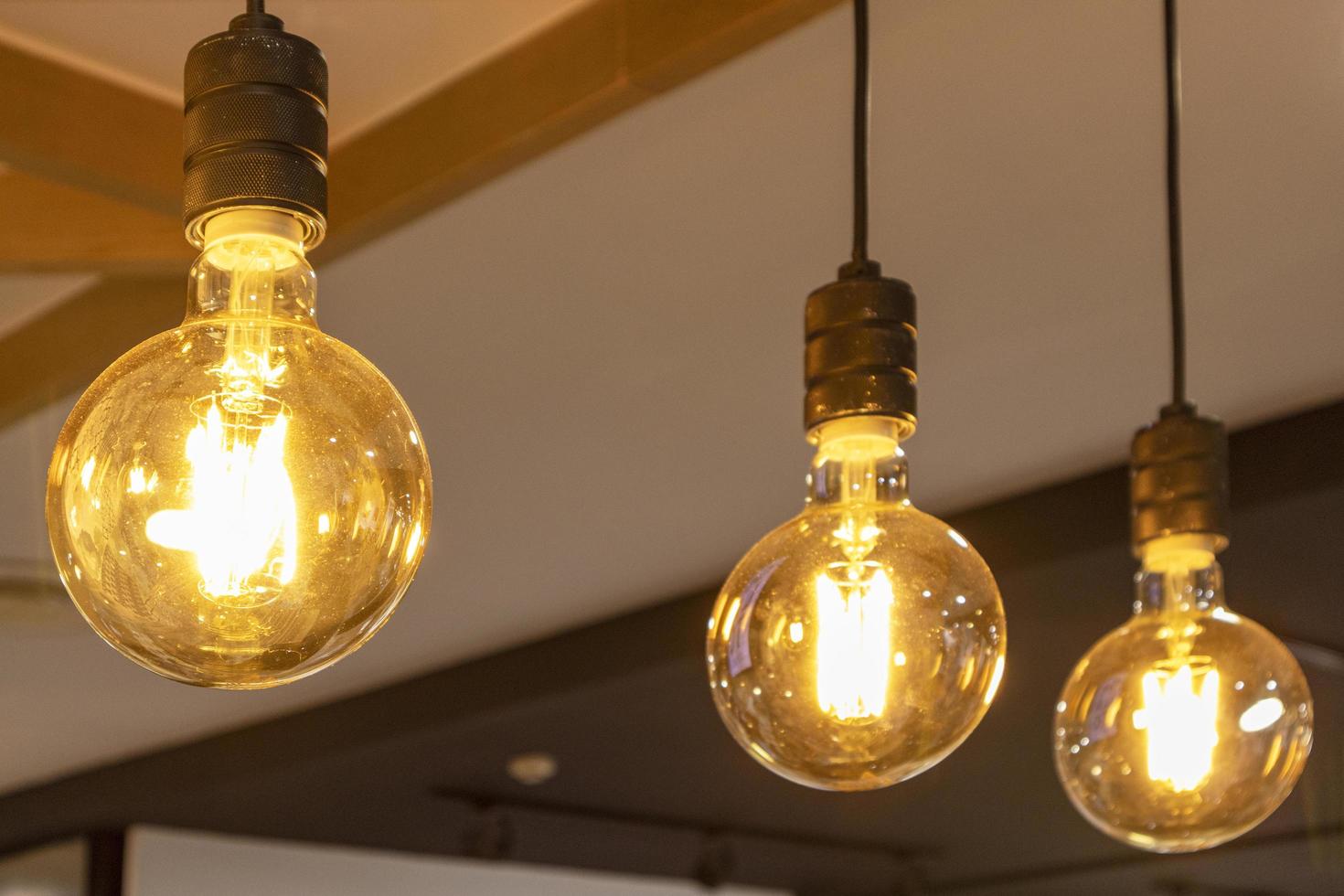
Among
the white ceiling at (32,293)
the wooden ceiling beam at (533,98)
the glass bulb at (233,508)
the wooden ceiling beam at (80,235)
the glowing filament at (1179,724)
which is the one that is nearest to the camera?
the glass bulb at (233,508)

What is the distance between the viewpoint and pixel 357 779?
4.21 metres

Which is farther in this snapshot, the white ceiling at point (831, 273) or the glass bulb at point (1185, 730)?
the white ceiling at point (831, 273)

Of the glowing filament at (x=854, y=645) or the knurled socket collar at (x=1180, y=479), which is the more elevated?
the knurled socket collar at (x=1180, y=479)

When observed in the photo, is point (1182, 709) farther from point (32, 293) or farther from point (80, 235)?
point (32, 293)

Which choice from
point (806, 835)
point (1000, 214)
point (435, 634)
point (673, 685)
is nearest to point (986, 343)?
point (1000, 214)

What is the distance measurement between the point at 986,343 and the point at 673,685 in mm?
1373

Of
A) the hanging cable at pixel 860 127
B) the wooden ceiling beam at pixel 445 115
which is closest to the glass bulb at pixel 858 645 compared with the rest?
the hanging cable at pixel 860 127

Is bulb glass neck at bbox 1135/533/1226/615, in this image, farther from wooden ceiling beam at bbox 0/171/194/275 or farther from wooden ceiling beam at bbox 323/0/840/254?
wooden ceiling beam at bbox 0/171/194/275

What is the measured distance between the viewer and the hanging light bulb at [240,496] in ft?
2.19

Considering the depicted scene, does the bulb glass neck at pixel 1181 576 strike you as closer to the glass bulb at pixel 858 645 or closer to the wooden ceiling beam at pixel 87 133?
the glass bulb at pixel 858 645

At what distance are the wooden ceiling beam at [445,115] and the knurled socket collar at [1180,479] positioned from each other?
479 millimetres

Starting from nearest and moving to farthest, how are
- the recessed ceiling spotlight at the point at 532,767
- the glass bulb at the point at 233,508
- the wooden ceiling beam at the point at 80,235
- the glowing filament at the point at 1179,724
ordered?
1. the glass bulb at the point at 233,508
2. the glowing filament at the point at 1179,724
3. the wooden ceiling beam at the point at 80,235
4. the recessed ceiling spotlight at the point at 532,767

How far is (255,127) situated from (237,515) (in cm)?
17

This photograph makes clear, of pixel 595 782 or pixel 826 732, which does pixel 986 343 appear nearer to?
pixel 826 732
